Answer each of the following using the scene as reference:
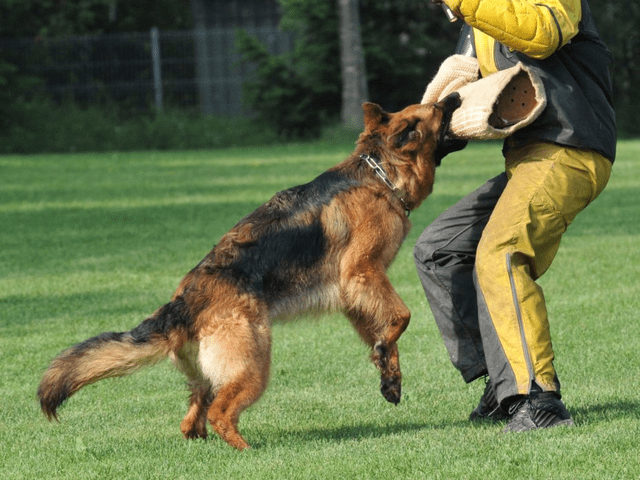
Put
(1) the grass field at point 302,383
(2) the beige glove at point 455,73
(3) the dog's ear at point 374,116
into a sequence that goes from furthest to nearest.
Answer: (3) the dog's ear at point 374,116, (2) the beige glove at point 455,73, (1) the grass field at point 302,383

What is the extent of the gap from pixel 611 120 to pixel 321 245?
1.45 meters

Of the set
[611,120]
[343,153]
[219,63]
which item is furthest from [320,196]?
[219,63]

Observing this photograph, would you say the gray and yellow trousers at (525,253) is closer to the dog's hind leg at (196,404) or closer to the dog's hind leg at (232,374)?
the dog's hind leg at (232,374)

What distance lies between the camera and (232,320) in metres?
4.75

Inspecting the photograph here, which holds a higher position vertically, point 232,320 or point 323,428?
point 232,320

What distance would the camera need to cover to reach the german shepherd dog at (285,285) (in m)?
4.71

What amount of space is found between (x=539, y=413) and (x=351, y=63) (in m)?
21.4

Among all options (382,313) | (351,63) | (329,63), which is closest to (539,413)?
(382,313)

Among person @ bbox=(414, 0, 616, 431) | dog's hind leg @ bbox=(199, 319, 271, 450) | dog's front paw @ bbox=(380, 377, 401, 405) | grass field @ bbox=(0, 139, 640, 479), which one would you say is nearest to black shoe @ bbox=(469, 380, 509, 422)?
grass field @ bbox=(0, 139, 640, 479)

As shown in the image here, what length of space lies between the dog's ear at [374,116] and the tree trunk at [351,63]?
1990 cm

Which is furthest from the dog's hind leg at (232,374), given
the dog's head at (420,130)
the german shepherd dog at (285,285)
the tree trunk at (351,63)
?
the tree trunk at (351,63)

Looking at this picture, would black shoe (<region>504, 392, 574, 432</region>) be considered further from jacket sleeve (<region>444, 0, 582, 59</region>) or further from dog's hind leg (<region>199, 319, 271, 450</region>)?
jacket sleeve (<region>444, 0, 582, 59</region>)

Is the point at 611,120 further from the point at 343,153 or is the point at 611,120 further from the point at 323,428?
the point at 343,153

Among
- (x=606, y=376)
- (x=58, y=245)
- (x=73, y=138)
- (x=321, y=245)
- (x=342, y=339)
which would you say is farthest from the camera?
(x=73, y=138)
